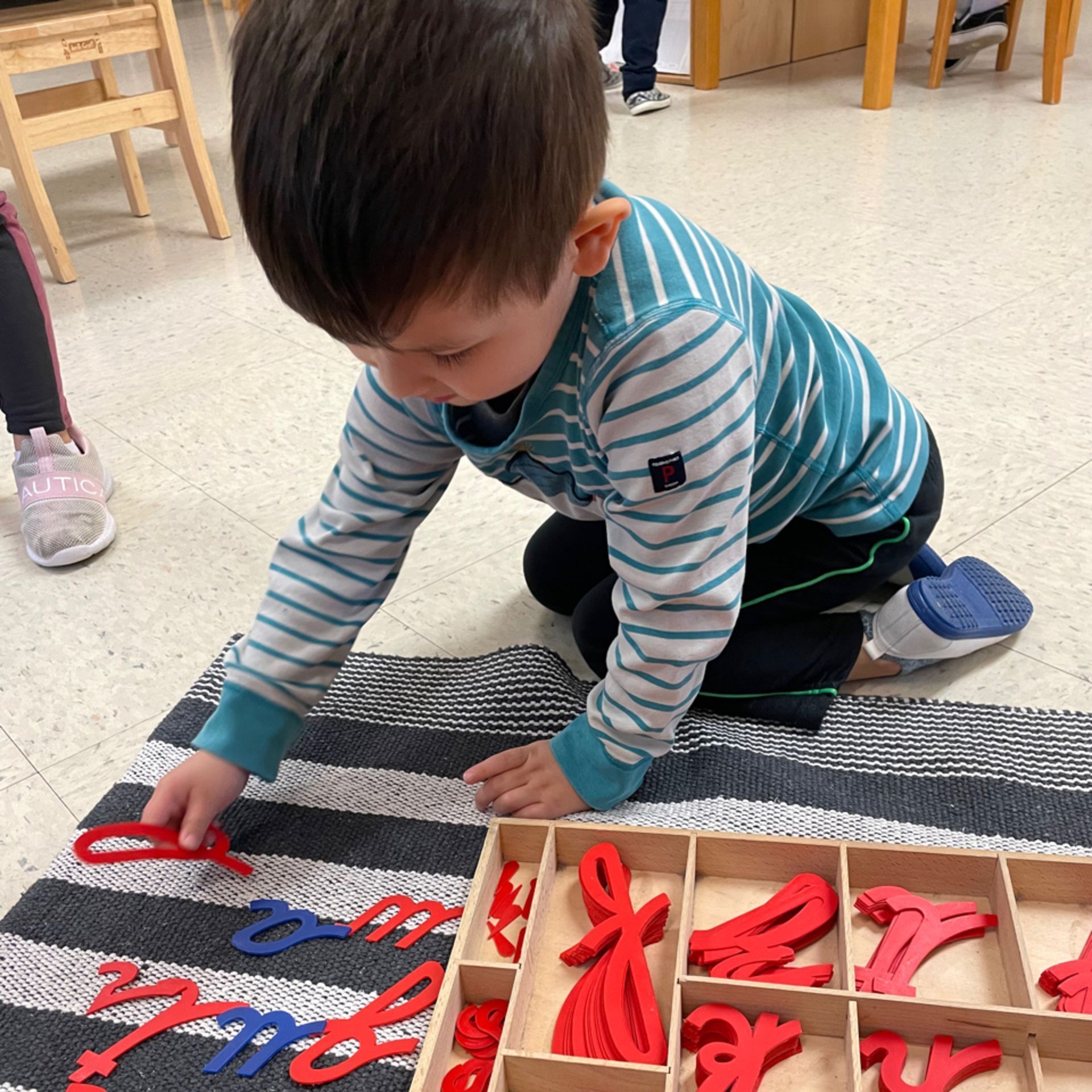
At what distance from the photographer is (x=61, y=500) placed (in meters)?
1.11

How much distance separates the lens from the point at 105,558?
1109mm

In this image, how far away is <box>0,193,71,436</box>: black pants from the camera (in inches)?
44.0

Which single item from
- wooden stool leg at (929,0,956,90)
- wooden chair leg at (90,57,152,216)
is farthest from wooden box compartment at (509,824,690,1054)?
wooden stool leg at (929,0,956,90)

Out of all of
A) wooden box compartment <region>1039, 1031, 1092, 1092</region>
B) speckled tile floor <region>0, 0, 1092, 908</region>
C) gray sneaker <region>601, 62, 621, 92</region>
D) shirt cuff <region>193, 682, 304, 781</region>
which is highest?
shirt cuff <region>193, 682, 304, 781</region>

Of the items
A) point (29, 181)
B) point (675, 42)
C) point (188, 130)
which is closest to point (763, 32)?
point (675, 42)

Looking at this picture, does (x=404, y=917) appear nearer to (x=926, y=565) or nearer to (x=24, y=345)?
(x=926, y=565)

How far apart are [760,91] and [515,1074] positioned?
2.68 metres

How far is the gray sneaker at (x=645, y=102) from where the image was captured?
2588mm

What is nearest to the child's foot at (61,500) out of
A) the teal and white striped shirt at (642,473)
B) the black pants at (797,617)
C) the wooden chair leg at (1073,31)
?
the teal and white striped shirt at (642,473)

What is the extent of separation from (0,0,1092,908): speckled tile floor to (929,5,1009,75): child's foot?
0.72 feet

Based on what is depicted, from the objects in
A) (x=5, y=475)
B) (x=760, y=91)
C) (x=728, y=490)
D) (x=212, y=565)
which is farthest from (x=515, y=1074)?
(x=760, y=91)

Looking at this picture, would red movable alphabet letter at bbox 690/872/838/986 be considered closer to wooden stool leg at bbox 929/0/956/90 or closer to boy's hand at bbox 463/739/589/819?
boy's hand at bbox 463/739/589/819

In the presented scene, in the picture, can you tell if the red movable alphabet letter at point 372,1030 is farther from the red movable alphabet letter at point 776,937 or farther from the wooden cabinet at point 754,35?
the wooden cabinet at point 754,35

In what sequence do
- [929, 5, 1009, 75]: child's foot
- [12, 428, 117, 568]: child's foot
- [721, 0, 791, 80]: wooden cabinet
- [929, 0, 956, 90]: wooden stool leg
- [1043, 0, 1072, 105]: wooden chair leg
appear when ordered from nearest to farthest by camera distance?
[12, 428, 117, 568]: child's foot
[1043, 0, 1072, 105]: wooden chair leg
[929, 0, 956, 90]: wooden stool leg
[929, 5, 1009, 75]: child's foot
[721, 0, 791, 80]: wooden cabinet
